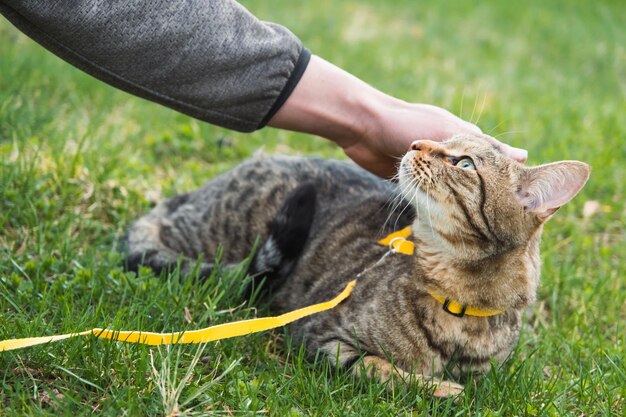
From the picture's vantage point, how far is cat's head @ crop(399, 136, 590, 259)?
2.50m

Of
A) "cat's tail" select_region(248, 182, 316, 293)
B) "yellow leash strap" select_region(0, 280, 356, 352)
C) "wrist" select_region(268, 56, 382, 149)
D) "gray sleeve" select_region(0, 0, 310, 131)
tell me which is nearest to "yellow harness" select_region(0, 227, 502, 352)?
"yellow leash strap" select_region(0, 280, 356, 352)

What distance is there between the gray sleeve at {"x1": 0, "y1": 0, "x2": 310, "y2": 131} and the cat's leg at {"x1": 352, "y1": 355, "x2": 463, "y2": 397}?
994 millimetres

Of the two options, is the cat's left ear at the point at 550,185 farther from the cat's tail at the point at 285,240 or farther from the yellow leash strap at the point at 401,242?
the cat's tail at the point at 285,240

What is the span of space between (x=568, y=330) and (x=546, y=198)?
1.01 m

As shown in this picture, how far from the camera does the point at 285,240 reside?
3.08 meters

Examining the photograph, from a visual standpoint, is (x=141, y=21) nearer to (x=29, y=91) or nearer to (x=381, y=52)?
(x=29, y=91)

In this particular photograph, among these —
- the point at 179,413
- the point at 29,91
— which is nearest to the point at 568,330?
the point at 179,413

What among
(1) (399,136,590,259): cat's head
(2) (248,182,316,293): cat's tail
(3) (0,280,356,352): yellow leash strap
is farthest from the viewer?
(2) (248,182,316,293): cat's tail

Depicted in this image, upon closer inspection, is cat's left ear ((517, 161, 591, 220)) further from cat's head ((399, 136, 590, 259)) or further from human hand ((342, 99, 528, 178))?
human hand ((342, 99, 528, 178))

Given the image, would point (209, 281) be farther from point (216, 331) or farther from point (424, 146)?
point (424, 146)

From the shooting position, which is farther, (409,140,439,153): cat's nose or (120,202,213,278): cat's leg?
(120,202,213,278): cat's leg

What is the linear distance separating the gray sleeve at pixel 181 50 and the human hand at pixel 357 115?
0.08 meters

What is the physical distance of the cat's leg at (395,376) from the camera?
2449mm

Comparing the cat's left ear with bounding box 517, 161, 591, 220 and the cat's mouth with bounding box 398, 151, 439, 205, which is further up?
the cat's left ear with bounding box 517, 161, 591, 220
